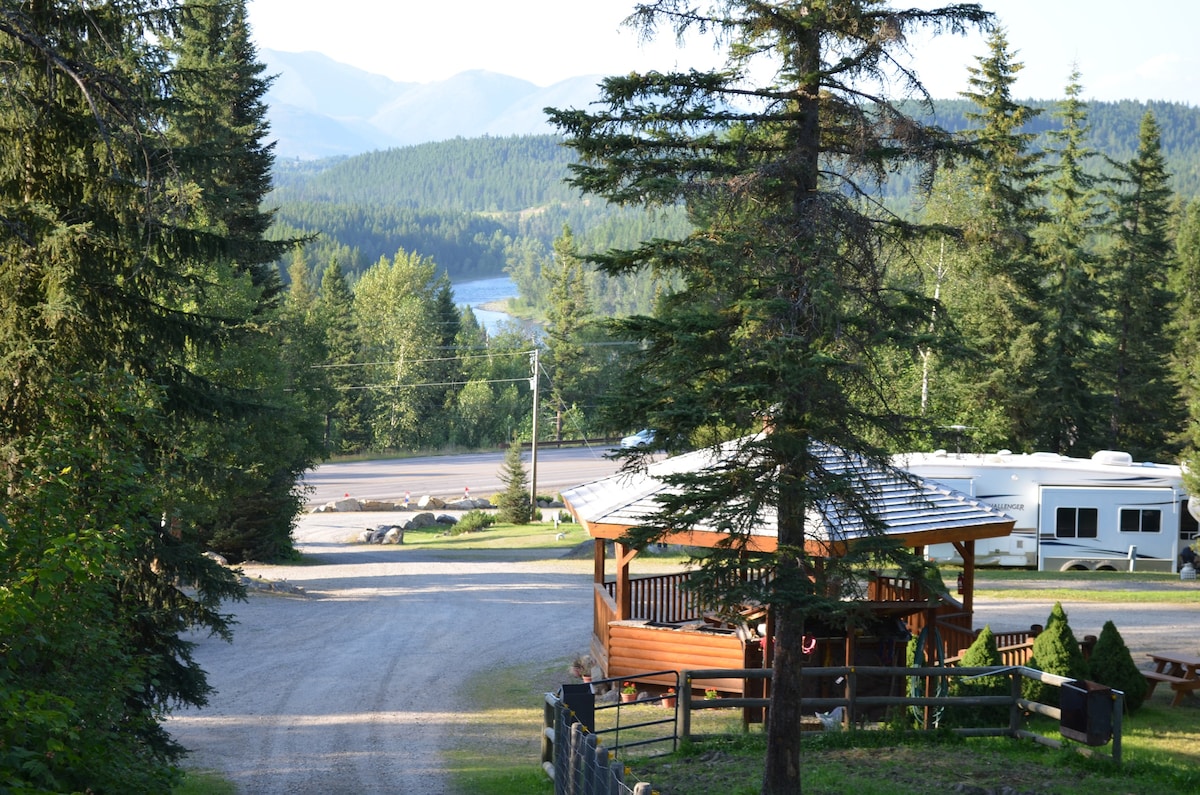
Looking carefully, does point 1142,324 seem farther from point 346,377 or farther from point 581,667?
point 346,377

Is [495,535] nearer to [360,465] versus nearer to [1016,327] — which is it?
[1016,327]

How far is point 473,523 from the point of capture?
1630 inches

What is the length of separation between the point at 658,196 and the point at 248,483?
20554mm

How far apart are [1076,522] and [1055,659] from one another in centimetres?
1653

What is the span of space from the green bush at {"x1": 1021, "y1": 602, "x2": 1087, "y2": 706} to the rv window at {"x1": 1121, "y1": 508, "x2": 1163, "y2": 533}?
656 inches

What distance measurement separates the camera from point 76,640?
662 centimetres

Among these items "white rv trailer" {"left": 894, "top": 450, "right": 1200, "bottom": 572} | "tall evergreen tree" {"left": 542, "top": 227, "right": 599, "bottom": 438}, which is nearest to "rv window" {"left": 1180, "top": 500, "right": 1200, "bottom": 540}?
"white rv trailer" {"left": 894, "top": 450, "right": 1200, "bottom": 572}

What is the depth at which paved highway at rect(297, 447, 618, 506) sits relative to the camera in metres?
51.6

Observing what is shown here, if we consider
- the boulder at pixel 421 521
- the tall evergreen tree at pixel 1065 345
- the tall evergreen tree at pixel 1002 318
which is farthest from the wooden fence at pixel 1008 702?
the boulder at pixel 421 521

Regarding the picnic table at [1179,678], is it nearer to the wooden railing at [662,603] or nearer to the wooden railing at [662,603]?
the wooden railing at [662,603]

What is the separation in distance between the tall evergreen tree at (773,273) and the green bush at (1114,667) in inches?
255

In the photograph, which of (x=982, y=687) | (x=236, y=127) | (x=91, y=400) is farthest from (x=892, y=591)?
(x=236, y=127)

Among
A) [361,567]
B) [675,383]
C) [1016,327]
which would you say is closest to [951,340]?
[675,383]

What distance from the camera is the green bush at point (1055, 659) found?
44.1ft
